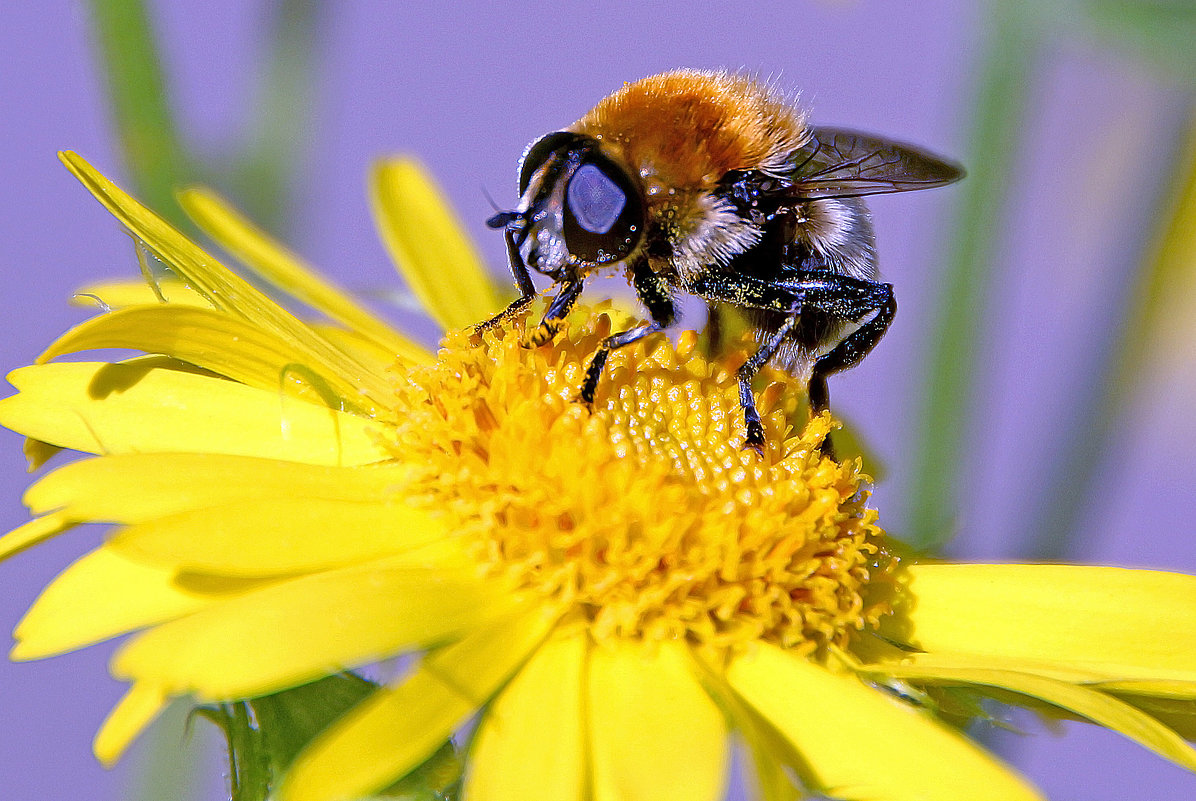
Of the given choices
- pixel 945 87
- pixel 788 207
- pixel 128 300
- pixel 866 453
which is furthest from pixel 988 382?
pixel 128 300

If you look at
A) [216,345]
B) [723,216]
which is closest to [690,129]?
[723,216]

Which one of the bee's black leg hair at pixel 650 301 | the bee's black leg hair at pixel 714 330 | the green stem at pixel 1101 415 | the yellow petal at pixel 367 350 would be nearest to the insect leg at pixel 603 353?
the bee's black leg hair at pixel 650 301

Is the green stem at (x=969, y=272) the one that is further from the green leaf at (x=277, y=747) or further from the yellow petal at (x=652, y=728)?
the green leaf at (x=277, y=747)

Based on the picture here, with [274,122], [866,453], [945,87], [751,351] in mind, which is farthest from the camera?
[945,87]

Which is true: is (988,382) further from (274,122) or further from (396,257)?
(274,122)

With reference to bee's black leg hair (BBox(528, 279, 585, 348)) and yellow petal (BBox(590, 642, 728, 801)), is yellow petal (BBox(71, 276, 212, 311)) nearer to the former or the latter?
bee's black leg hair (BBox(528, 279, 585, 348))

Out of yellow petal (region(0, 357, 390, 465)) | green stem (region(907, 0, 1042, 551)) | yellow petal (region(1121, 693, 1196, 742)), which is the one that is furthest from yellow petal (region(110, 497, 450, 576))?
green stem (region(907, 0, 1042, 551))
